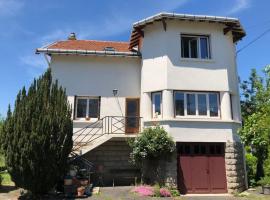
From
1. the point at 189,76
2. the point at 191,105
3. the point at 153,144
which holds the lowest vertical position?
the point at 153,144

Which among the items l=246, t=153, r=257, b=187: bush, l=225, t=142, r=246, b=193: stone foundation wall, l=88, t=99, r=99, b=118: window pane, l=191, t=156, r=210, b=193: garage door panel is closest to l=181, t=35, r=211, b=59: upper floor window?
l=225, t=142, r=246, b=193: stone foundation wall

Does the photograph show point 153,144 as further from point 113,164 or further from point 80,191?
point 80,191

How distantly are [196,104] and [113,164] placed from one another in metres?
5.60

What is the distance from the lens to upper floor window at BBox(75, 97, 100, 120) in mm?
17625

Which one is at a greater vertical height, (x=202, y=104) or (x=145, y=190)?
(x=202, y=104)

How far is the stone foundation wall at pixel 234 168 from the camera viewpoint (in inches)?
597

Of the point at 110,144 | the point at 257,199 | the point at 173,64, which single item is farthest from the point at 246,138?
the point at 110,144

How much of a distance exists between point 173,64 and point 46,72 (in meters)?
6.48

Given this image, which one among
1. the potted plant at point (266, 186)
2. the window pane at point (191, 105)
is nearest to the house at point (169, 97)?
the window pane at point (191, 105)

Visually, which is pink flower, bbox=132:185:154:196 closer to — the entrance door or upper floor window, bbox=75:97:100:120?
the entrance door

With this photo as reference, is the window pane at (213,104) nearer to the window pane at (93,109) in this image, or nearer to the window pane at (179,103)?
the window pane at (179,103)

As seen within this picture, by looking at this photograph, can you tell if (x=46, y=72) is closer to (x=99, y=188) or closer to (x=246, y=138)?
(x=99, y=188)

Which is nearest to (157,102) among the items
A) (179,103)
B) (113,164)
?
(179,103)

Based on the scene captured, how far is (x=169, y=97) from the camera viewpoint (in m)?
15.7
